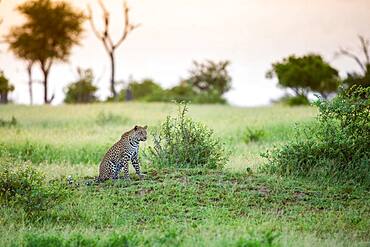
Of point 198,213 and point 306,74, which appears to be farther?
point 306,74

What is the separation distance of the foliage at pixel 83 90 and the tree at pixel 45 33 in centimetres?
460

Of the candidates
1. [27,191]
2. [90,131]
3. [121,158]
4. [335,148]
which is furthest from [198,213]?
[90,131]

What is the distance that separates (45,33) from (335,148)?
45.7 meters

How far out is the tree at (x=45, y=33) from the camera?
6088 centimetres

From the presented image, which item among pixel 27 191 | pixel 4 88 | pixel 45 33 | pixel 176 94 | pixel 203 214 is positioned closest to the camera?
pixel 203 214

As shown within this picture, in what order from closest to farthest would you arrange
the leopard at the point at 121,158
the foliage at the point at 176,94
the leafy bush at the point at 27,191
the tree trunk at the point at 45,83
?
the leafy bush at the point at 27,191
the leopard at the point at 121,158
the tree trunk at the point at 45,83
the foliage at the point at 176,94

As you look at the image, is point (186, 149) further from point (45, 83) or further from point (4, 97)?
point (4, 97)

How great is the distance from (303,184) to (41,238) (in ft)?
21.3

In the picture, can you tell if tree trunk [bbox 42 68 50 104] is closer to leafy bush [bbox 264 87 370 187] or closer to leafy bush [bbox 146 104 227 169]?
leafy bush [bbox 146 104 227 169]

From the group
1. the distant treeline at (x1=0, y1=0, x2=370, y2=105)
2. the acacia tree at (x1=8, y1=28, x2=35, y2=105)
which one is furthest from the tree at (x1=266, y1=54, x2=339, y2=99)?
the acacia tree at (x1=8, y1=28, x2=35, y2=105)

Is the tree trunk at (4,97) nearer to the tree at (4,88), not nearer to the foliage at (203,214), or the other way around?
the tree at (4,88)

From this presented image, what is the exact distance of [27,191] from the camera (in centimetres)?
1439

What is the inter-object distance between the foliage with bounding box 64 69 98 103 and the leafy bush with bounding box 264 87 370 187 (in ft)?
161

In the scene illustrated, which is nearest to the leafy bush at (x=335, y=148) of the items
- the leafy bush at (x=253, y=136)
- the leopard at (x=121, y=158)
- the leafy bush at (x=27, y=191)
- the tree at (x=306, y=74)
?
the leopard at (x=121, y=158)
